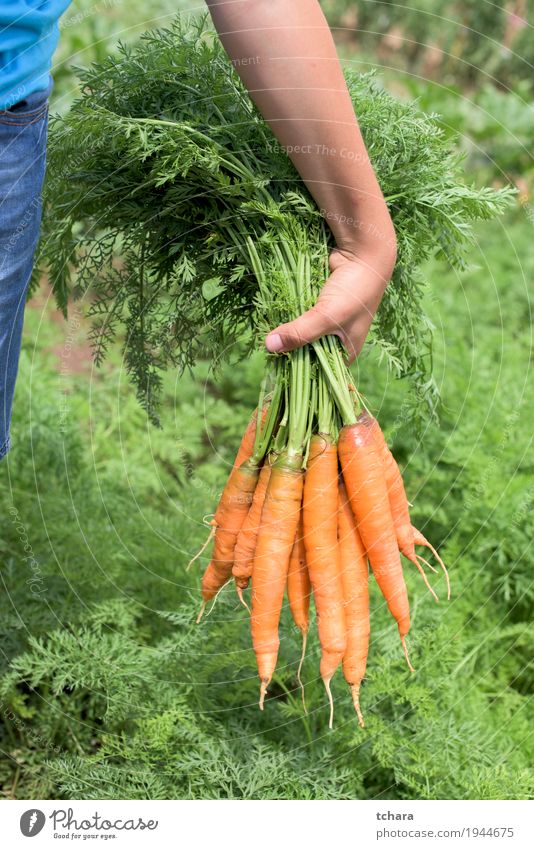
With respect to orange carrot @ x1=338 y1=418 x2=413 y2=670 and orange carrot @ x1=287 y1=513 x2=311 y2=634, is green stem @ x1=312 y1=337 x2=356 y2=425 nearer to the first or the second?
orange carrot @ x1=338 y1=418 x2=413 y2=670

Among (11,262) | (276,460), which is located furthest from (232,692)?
(11,262)

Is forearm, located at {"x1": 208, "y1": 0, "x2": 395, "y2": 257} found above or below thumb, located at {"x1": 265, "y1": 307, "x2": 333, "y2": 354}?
above

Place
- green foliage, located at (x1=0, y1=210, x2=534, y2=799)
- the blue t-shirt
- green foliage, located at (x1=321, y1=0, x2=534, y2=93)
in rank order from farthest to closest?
green foliage, located at (x1=321, y1=0, x2=534, y2=93)
green foliage, located at (x1=0, y1=210, x2=534, y2=799)
the blue t-shirt

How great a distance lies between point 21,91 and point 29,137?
3.0 inches

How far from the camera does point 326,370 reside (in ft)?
5.52

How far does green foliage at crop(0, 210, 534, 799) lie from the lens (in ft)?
6.53

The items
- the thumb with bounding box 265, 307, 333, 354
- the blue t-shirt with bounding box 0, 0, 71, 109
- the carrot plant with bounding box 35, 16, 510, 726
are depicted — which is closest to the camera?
the blue t-shirt with bounding box 0, 0, 71, 109

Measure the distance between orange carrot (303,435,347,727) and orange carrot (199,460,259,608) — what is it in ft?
0.44

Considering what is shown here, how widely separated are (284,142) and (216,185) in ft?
0.68

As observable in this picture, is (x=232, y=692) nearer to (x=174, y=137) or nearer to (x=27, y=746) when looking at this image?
(x=27, y=746)

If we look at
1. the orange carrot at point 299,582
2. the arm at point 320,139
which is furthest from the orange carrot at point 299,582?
the arm at point 320,139

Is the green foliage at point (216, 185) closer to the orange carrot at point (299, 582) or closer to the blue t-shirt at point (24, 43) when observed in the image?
the blue t-shirt at point (24, 43)

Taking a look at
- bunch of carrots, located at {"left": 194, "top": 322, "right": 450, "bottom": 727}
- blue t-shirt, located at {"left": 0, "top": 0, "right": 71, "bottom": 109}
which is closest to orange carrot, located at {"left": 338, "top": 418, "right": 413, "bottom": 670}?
bunch of carrots, located at {"left": 194, "top": 322, "right": 450, "bottom": 727}

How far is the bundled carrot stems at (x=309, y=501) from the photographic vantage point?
1709 millimetres
